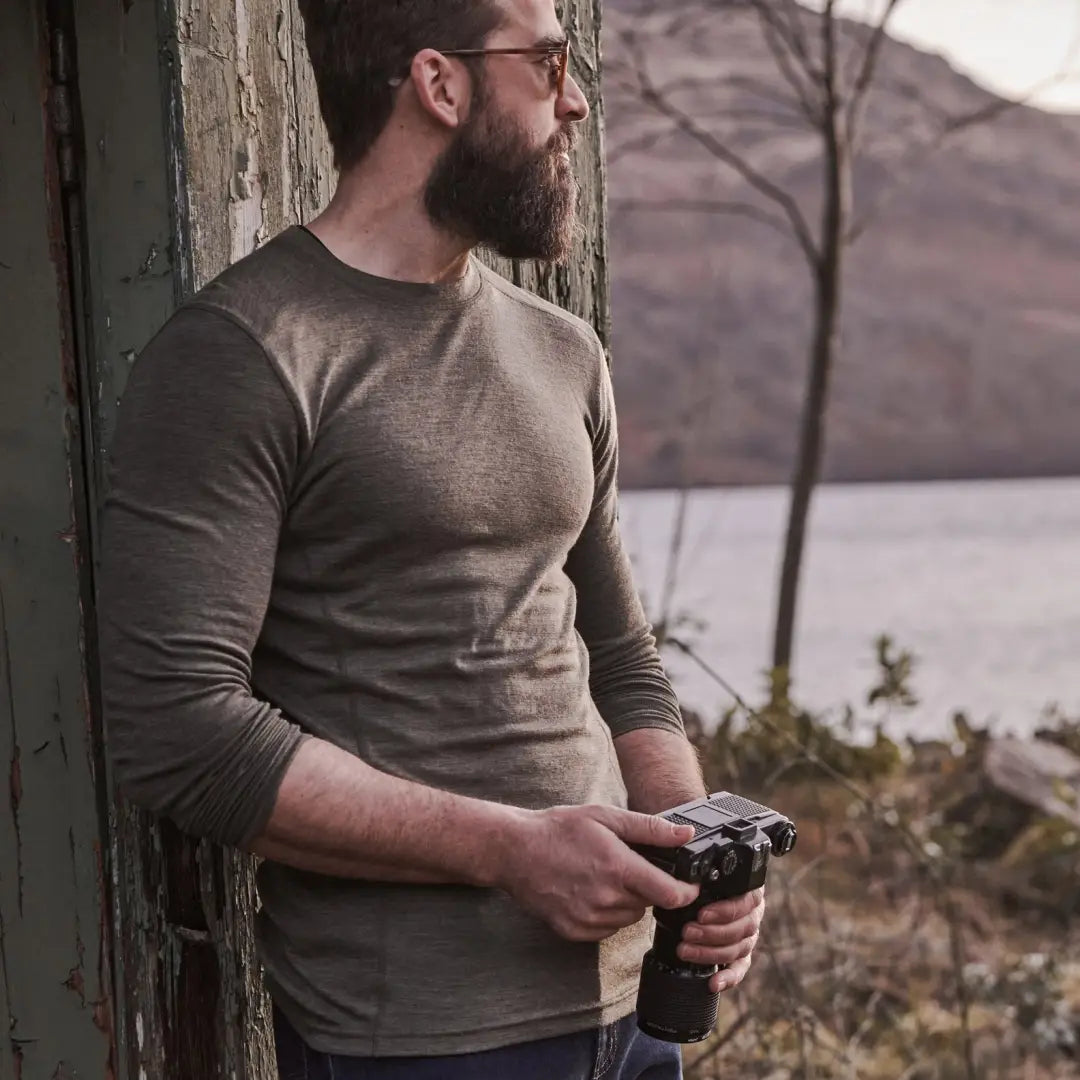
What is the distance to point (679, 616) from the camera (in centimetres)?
439

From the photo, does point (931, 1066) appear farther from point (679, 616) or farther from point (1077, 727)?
point (1077, 727)

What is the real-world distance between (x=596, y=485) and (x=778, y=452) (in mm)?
50299

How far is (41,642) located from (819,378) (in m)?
5.67

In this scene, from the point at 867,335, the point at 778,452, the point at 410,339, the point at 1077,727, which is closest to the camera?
the point at 410,339

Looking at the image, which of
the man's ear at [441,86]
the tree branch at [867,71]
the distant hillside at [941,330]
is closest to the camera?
the man's ear at [441,86]

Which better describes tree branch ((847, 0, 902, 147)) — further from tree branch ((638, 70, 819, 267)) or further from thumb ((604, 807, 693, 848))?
thumb ((604, 807, 693, 848))

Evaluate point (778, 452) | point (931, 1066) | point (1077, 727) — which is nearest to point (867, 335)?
point (778, 452)

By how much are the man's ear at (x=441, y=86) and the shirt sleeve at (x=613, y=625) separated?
362 millimetres

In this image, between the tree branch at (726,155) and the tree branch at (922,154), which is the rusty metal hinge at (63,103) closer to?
the tree branch at (726,155)

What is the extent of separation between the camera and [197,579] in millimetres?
1318

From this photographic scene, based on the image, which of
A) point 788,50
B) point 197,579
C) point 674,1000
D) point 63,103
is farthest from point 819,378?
point 197,579

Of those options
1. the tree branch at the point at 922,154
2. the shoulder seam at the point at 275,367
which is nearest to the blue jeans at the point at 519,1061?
the shoulder seam at the point at 275,367

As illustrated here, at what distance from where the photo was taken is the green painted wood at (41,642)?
5.43ft

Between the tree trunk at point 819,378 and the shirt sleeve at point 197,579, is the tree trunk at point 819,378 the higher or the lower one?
the lower one
